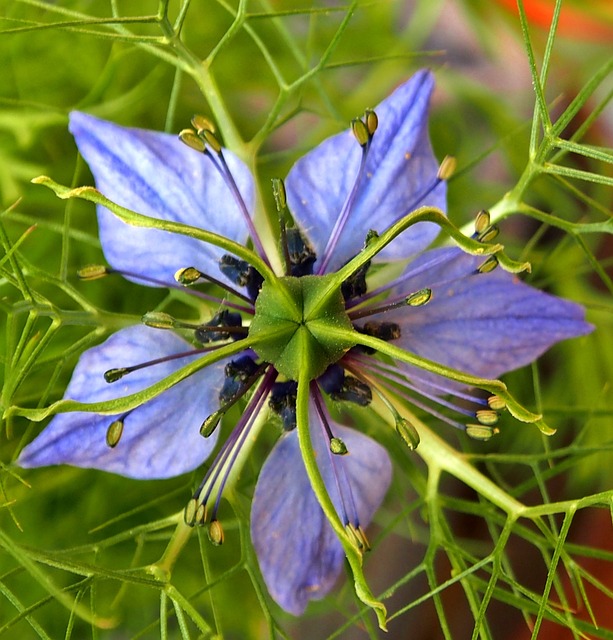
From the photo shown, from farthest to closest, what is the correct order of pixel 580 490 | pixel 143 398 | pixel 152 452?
pixel 580 490 → pixel 152 452 → pixel 143 398

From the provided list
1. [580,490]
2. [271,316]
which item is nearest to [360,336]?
[271,316]

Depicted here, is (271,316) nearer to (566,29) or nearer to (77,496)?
(77,496)

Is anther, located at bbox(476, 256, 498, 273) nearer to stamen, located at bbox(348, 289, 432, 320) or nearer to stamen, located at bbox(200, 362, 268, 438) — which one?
stamen, located at bbox(348, 289, 432, 320)

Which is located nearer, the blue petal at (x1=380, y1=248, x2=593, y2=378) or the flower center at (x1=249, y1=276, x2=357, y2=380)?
the flower center at (x1=249, y1=276, x2=357, y2=380)

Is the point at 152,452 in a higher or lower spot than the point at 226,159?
lower

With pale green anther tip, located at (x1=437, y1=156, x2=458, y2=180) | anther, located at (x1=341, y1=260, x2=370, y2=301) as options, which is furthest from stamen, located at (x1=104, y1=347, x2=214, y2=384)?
pale green anther tip, located at (x1=437, y1=156, x2=458, y2=180)

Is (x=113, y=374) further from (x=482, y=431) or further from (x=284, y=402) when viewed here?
(x=482, y=431)
